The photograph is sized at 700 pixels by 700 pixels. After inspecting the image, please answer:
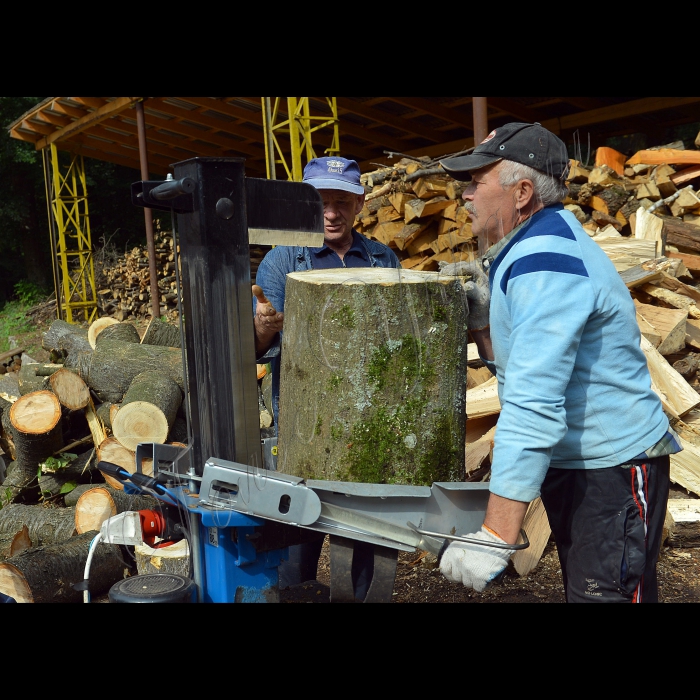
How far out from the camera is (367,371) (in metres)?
2.05

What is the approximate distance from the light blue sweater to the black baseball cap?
13 cm

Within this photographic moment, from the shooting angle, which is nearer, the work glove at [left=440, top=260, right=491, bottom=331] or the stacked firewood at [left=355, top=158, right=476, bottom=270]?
the work glove at [left=440, top=260, right=491, bottom=331]

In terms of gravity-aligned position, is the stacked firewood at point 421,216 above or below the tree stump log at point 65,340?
above

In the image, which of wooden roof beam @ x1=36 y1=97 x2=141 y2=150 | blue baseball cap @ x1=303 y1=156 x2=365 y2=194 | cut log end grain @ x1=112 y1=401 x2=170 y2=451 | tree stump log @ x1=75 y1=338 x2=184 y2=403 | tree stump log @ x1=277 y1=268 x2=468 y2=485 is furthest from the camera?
wooden roof beam @ x1=36 y1=97 x2=141 y2=150

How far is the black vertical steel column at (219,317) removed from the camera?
1821 millimetres

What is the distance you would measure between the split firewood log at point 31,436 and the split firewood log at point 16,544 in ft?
3.42

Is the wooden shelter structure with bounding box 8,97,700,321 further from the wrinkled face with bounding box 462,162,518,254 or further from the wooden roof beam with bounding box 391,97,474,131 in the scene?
the wrinkled face with bounding box 462,162,518,254

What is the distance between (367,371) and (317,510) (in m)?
0.55

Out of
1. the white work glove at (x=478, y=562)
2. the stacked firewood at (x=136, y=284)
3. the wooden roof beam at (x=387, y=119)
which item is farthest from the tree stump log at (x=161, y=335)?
the stacked firewood at (x=136, y=284)

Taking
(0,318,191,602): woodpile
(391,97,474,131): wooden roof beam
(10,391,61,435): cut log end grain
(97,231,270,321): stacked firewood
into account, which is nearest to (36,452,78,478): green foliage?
(0,318,191,602): woodpile

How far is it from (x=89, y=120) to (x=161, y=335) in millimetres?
9254

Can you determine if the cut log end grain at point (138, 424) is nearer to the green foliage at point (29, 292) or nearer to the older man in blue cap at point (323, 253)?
the older man in blue cap at point (323, 253)

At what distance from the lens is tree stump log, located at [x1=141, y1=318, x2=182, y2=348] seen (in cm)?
679

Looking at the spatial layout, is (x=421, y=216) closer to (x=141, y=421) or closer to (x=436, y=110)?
(x=141, y=421)
